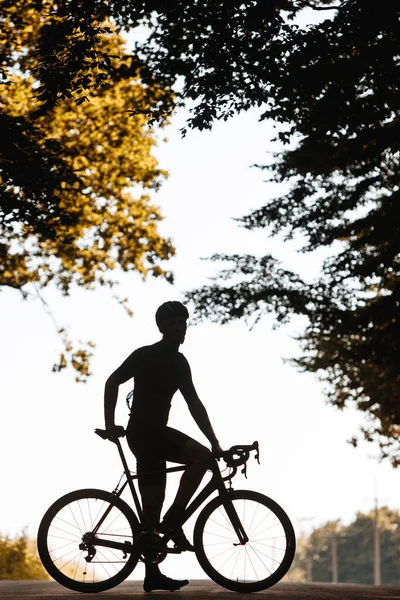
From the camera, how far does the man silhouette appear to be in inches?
273

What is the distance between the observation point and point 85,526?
7094 mm

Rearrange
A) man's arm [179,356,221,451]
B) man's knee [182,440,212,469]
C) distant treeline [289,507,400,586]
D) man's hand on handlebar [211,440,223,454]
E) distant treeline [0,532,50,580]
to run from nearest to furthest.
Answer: man's knee [182,440,212,469] → man's hand on handlebar [211,440,223,454] → man's arm [179,356,221,451] → distant treeline [0,532,50,580] → distant treeline [289,507,400,586]

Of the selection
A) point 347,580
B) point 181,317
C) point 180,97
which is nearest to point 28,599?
point 181,317

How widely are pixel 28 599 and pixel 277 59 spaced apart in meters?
5.63

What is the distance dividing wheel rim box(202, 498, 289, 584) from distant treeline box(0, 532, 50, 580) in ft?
39.8

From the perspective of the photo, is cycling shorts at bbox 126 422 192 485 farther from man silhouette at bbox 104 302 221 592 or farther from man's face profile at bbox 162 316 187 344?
man's face profile at bbox 162 316 187 344

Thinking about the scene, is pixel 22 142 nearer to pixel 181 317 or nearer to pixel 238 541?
pixel 181 317

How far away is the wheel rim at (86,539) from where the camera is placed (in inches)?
277

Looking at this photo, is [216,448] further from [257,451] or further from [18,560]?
[18,560]

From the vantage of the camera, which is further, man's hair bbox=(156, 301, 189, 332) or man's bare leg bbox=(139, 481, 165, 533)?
man's hair bbox=(156, 301, 189, 332)

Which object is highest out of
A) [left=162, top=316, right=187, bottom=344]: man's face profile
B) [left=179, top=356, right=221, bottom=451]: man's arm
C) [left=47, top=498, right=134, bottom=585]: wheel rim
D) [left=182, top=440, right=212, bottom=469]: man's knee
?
[left=162, top=316, right=187, bottom=344]: man's face profile

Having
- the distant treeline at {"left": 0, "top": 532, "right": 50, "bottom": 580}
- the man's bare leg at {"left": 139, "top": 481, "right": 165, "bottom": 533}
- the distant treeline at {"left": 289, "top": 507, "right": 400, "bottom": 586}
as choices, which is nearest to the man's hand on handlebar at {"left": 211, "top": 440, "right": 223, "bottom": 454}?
the man's bare leg at {"left": 139, "top": 481, "right": 165, "bottom": 533}

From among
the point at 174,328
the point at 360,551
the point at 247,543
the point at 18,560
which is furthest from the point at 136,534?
the point at 360,551

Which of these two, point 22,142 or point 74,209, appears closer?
point 22,142
